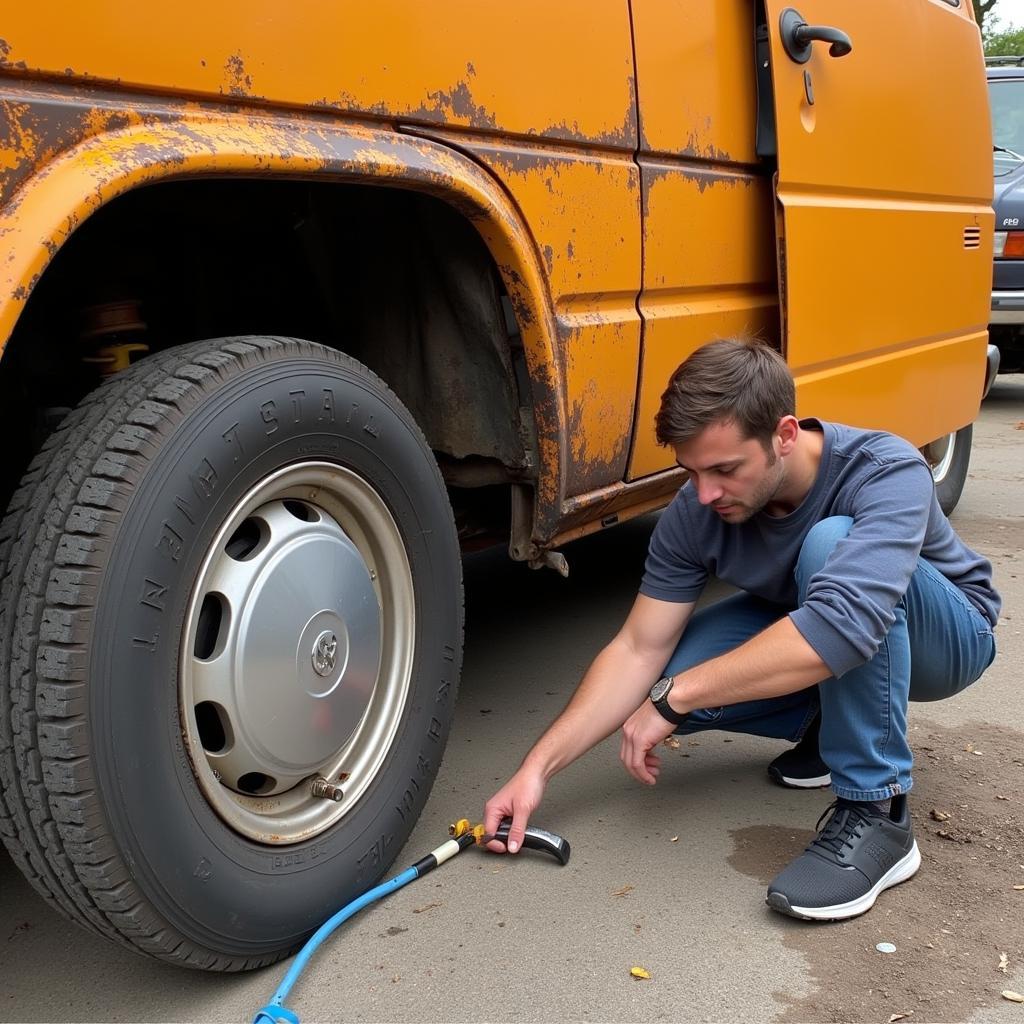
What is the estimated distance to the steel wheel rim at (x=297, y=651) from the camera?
163cm

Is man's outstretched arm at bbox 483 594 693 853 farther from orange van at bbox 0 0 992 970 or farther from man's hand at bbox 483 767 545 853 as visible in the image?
orange van at bbox 0 0 992 970

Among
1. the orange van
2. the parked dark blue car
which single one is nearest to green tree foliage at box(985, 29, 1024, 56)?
the parked dark blue car

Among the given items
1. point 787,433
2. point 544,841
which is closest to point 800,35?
point 787,433

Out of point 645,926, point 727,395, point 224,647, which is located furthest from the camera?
point 727,395

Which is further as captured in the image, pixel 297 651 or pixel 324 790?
pixel 324 790

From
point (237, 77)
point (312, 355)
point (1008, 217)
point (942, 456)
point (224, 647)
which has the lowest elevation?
point (942, 456)

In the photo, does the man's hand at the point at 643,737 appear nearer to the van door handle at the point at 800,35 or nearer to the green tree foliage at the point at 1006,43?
the van door handle at the point at 800,35

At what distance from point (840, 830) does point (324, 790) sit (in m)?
0.86

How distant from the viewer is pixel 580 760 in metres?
2.51

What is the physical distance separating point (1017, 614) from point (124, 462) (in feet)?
9.53

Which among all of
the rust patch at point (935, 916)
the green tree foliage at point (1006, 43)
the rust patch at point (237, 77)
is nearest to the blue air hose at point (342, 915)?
the rust patch at point (935, 916)

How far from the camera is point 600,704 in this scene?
85.8 inches

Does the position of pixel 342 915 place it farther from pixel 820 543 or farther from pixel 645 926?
pixel 820 543

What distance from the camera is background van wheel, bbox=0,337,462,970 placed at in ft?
4.66
